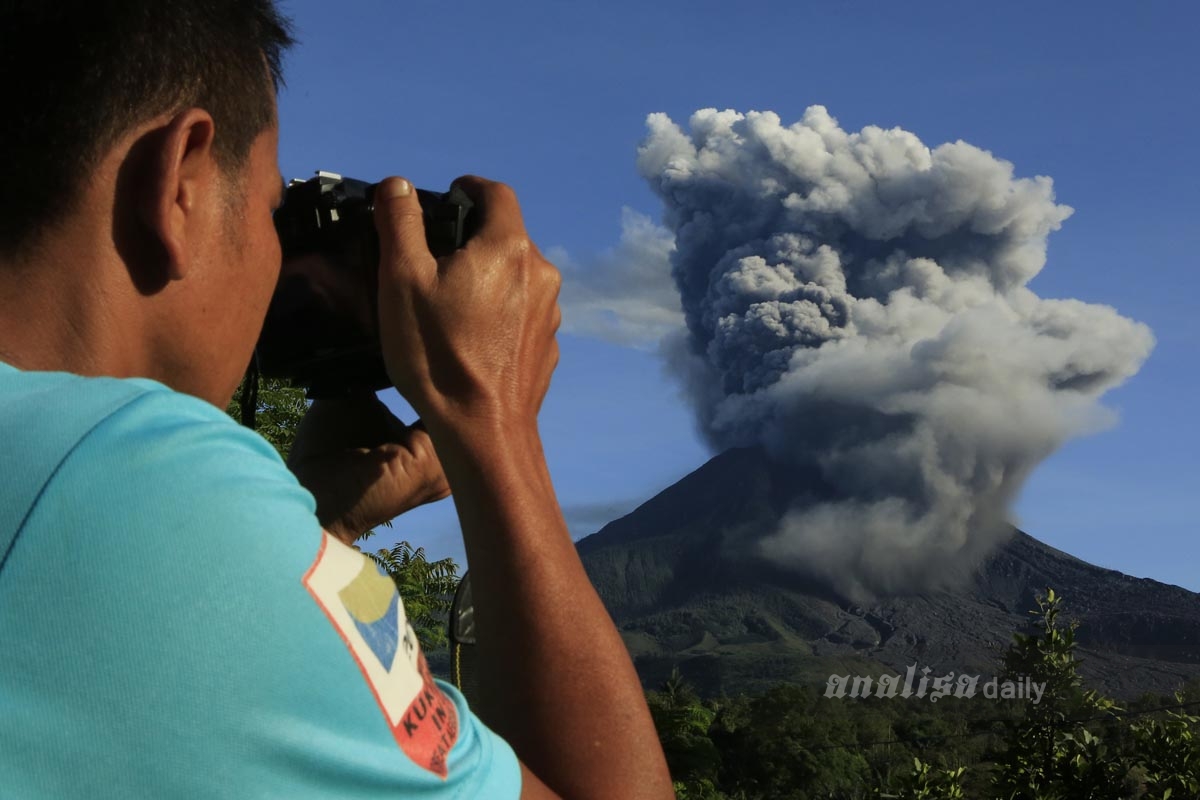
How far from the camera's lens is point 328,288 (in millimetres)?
1299

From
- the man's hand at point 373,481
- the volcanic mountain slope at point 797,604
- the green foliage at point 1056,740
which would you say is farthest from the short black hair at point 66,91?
the volcanic mountain slope at point 797,604

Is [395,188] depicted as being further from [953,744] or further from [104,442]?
[953,744]

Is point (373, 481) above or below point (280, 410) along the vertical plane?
below

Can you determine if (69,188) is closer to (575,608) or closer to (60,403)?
(60,403)

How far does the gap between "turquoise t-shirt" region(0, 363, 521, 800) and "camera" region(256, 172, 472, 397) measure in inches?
21.1

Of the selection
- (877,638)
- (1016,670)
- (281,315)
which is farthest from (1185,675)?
(281,315)

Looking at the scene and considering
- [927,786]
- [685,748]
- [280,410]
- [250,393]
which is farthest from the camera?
[685,748]

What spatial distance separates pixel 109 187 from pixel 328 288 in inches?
17.2

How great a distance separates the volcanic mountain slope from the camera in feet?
488

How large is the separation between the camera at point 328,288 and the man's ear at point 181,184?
292 millimetres

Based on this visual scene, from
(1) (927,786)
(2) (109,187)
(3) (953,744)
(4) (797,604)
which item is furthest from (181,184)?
(4) (797,604)

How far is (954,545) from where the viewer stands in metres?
177

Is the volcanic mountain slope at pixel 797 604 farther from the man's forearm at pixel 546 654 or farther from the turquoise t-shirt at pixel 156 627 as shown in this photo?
the turquoise t-shirt at pixel 156 627

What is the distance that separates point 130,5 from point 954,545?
185m
